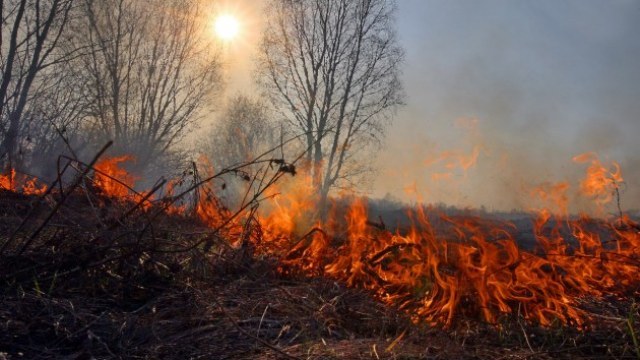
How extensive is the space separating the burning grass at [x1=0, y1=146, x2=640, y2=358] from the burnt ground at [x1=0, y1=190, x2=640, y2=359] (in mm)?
10

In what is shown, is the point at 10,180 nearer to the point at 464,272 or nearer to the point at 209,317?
the point at 209,317

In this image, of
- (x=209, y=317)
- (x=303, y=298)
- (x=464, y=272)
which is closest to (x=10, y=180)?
(x=209, y=317)

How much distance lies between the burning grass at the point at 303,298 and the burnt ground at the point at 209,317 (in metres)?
0.01

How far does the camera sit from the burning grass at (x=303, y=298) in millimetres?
2240

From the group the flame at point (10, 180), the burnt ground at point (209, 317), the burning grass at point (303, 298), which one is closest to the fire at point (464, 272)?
the burning grass at point (303, 298)

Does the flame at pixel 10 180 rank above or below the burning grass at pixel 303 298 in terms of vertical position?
above

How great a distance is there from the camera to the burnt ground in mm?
2162

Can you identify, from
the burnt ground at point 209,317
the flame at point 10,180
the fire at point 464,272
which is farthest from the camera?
the flame at point 10,180

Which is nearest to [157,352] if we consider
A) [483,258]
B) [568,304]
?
[483,258]

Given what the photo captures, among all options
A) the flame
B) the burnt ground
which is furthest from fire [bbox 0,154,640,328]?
the flame

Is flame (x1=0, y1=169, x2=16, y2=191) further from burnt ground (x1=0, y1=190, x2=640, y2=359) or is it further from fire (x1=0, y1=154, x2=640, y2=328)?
fire (x1=0, y1=154, x2=640, y2=328)

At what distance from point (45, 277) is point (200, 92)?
18.2m

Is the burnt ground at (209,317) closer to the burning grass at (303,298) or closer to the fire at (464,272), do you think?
the burning grass at (303,298)

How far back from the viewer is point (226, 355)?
6.86 feet
